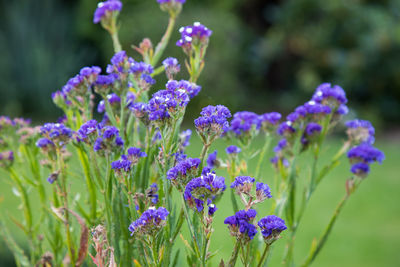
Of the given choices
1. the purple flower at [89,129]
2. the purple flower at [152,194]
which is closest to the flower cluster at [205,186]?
the purple flower at [152,194]

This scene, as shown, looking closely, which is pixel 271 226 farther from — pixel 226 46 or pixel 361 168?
pixel 226 46

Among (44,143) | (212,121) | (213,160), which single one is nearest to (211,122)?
(212,121)

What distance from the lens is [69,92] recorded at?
3.46 feet

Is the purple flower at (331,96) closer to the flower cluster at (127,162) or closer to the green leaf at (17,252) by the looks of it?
the flower cluster at (127,162)

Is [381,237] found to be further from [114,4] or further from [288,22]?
[288,22]

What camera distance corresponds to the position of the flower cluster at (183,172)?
32.3 inches

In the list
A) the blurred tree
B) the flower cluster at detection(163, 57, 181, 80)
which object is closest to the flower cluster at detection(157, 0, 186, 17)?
the flower cluster at detection(163, 57, 181, 80)

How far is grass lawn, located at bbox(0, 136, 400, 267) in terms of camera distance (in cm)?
311

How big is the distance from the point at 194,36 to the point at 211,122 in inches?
14.8

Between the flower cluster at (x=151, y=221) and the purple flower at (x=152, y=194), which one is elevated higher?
the purple flower at (x=152, y=194)

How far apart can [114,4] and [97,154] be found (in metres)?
0.47

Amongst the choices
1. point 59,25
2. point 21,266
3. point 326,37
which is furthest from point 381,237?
point 59,25

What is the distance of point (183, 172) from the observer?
83 centimetres

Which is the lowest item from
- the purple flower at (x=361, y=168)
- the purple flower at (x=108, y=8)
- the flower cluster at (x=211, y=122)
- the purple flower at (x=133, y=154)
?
the purple flower at (x=133, y=154)
